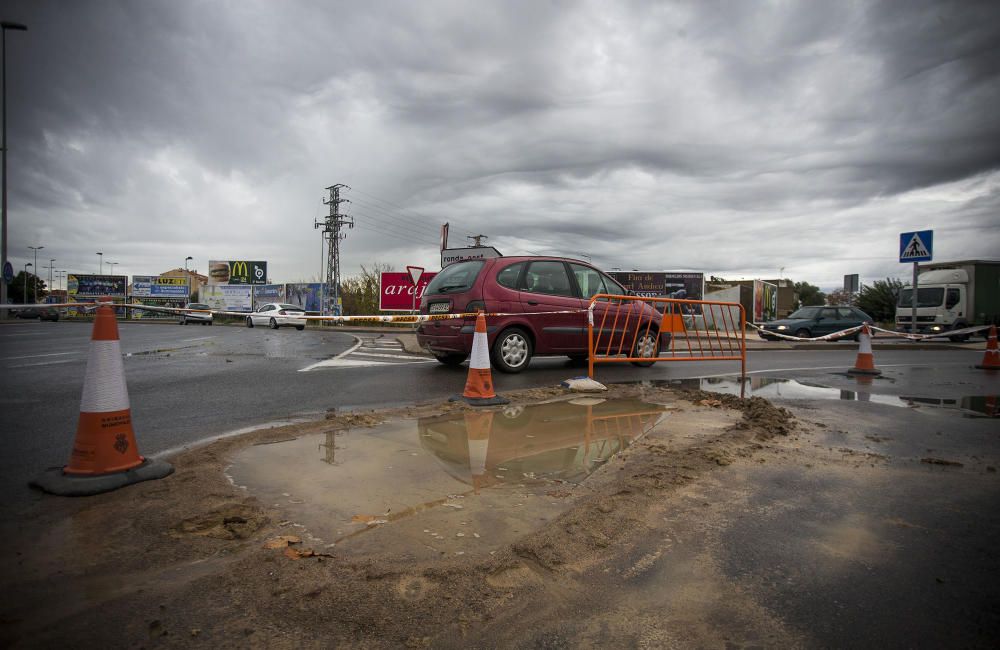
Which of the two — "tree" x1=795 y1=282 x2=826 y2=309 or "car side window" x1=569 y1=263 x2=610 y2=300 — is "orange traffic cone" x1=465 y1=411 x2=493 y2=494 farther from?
"tree" x1=795 y1=282 x2=826 y2=309

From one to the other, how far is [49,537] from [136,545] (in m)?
0.40

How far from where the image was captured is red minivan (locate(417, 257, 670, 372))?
7613 mm

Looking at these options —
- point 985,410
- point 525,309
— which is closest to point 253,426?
point 525,309

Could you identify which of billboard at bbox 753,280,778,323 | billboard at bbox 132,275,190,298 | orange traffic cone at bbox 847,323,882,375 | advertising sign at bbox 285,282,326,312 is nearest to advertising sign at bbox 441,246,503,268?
orange traffic cone at bbox 847,323,882,375

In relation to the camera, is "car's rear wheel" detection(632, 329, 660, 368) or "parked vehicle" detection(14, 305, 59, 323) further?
"parked vehicle" detection(14, 305, 59, 323)


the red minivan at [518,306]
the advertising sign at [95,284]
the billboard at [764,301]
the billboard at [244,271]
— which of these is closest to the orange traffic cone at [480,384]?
the red minivan at [518,306]

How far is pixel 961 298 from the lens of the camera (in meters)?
21.1

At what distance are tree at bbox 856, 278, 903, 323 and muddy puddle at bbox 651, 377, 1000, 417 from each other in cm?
3508

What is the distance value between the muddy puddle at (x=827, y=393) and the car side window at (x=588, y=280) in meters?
1.91

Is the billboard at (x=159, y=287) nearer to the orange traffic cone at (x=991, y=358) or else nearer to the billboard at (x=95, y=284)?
the billboard at (x=95, y=284)

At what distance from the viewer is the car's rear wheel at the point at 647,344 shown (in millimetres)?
9102

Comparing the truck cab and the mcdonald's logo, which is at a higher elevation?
the mcdonald's logo

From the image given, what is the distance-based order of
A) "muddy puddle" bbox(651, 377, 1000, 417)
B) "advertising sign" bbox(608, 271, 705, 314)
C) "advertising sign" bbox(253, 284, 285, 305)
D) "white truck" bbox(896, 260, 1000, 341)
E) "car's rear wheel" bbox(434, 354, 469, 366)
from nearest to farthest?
"muddy puddle" bbox(651, 377, 1000, 417) < "car's rear wheel" bbox(434, 354, 469, 366) < "white truck" bbox(896, 260, 1000, 341) < "advertising sign" bbox(608, 271, 705, 314) < "advertising sign" bbox(253, 284, 285, 305)

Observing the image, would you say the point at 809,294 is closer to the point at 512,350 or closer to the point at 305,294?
the point at 305,294
